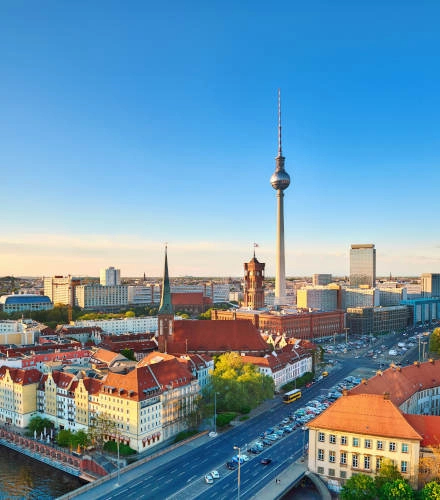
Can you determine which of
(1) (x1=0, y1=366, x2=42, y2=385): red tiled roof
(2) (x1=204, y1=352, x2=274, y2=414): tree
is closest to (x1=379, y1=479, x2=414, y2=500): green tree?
(2) (x1=204, y1=352, x2=274, y2=414): tree

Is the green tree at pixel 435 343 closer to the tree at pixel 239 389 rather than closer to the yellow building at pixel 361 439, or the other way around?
the tree at pixel 239 389

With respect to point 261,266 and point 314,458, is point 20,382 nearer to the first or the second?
point 314,458

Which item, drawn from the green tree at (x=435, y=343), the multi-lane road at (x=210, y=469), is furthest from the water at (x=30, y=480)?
the green tree at (x=435, y=343)

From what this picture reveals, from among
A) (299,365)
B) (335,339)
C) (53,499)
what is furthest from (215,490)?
(335,339)

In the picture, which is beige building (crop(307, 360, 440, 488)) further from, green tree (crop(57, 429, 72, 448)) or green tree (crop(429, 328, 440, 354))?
green tree (crop(429, 328, 440, 354))

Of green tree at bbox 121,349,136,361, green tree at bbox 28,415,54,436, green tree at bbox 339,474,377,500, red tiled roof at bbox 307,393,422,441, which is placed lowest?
green tree at bbox 28,415,54,436

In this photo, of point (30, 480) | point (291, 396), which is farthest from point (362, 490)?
point (291, 396)
